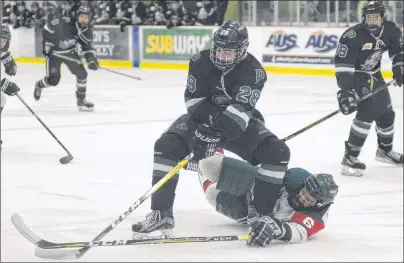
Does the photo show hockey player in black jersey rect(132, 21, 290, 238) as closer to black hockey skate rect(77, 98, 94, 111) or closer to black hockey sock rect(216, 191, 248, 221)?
black hockey sock rect(216, 191, 248, 221)

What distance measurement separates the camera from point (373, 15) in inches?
231

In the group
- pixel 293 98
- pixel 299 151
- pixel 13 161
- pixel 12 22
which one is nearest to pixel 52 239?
pixel 13 161

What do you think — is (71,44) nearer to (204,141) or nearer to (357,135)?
(357,135)

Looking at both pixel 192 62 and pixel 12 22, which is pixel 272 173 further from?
pixel 12 22

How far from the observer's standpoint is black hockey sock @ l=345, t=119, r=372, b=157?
6.03 metres

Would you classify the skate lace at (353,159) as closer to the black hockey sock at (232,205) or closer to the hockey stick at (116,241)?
the black hockey sock at (232,205)

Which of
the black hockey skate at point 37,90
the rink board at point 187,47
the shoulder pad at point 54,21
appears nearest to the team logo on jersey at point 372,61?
the shoulder pad at point 54,21

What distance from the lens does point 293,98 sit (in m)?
10.4

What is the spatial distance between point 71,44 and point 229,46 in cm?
580

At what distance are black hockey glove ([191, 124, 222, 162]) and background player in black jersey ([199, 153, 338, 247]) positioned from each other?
257 millimetres

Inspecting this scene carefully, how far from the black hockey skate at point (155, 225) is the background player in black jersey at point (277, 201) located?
308 mm

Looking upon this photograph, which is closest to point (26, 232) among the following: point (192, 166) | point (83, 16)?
point (192, 166)

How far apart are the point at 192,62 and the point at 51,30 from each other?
5.56 m

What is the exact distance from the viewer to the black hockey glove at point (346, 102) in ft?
18.5
